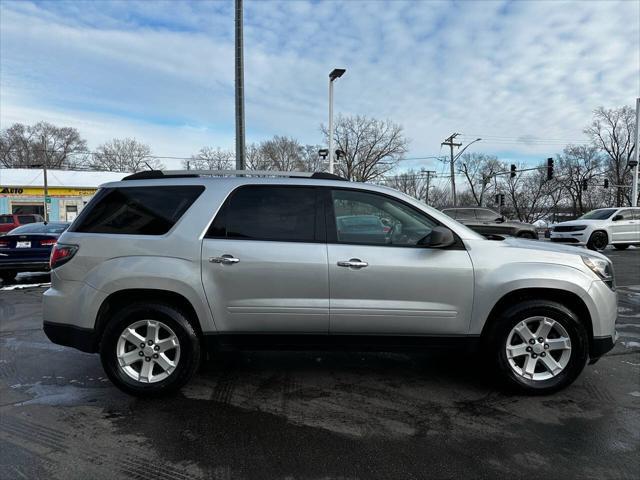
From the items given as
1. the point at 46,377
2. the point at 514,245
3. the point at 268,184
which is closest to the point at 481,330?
the point at 514,245

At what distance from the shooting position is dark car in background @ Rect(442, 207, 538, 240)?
1708 cm

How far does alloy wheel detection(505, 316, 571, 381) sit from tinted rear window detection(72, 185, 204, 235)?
117 inches

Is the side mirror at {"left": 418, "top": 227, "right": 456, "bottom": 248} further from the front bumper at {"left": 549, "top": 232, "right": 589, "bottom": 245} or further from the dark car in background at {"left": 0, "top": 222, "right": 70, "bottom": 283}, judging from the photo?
the front bumper at {"left": 549, "top": 232, "right": 589, "bottom": 245}

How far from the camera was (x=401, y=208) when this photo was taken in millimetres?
3893

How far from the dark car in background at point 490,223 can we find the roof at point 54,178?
1297 inches

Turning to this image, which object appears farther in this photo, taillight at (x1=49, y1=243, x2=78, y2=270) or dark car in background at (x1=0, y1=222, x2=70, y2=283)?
dark car in background at (x1=0, y1=222, x2=70, y2=283)

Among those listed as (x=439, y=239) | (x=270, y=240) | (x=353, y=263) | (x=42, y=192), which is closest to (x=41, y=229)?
(x=270, y=240)

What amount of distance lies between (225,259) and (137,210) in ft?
3.10

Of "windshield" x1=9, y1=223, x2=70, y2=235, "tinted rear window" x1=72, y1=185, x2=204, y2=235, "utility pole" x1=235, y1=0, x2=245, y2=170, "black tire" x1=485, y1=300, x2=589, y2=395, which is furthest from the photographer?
"windshield" x1=9, y1=223, x2=70, y2=235

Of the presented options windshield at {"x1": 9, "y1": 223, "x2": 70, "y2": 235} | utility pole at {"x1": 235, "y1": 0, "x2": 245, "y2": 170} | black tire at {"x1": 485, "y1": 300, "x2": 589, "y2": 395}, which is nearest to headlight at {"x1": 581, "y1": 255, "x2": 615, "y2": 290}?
black tire at {"x1": 485, "y1": 300, "x2": 589, "y2": 395}

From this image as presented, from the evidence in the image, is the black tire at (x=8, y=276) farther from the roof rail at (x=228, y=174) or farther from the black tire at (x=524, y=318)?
the black tire at (x=524, y=318)

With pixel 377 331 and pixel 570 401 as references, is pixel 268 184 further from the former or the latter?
pixel 570 401

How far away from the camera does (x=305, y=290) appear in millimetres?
3650

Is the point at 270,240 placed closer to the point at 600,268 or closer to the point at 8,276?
the point at 600,268
